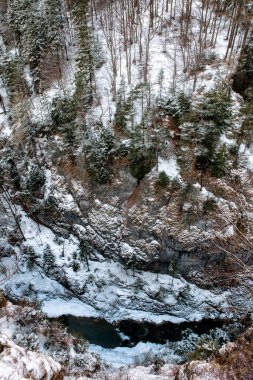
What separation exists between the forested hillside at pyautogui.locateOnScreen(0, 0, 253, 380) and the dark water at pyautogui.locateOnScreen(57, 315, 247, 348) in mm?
96

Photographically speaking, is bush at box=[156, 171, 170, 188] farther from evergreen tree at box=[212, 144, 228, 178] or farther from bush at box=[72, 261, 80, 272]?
bush at box=[72, 261, 80, 272]

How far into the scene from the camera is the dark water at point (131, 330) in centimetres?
2102

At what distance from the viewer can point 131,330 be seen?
2144 cm

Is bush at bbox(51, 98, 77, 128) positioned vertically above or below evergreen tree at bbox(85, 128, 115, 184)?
above

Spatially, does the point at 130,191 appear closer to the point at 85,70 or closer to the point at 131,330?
the point at 131,330

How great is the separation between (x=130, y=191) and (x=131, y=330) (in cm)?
970

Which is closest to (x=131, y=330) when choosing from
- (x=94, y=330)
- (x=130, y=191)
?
(x=94, y=330)

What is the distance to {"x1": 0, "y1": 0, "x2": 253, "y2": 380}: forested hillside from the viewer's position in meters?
21.3

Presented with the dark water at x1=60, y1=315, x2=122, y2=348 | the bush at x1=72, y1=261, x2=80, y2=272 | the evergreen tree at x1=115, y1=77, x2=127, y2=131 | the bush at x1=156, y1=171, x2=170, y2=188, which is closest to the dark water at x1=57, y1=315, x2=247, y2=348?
the dark water at x1=60, y1=315, x2=122, y2=348

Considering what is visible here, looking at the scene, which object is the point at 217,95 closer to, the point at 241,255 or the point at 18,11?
the point at 241,255

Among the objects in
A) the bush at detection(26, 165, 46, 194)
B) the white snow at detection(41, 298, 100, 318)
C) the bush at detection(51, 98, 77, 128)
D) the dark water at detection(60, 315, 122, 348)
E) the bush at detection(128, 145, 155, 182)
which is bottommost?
the dark water at detection(60, 315, 122, 348)

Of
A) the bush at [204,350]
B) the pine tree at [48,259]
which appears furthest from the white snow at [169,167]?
the bush at [204,350]

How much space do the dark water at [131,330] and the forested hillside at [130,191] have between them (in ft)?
0.32

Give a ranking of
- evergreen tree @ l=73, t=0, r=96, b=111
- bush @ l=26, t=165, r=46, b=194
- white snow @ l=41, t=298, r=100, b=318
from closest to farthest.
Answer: white snow @ l=41, t=298, r=100, b=318, bush @ l=26, t=165, r=46, b=194, evergreen tree @ l=73, t=0, r=96, b=111
